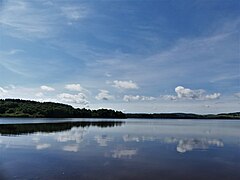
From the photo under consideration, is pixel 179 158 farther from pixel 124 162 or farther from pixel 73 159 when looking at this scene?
pixel 73 159

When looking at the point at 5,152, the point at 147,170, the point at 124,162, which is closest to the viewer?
the point at 147,170

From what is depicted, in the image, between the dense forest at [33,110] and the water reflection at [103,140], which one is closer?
the water reflection at [103,140]

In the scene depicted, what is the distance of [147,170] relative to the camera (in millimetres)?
16094

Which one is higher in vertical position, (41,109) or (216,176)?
(41,109)

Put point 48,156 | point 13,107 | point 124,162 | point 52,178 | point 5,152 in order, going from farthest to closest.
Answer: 1. point 13,107
2. point 5,152
3. point 48,156
4. point 124,162
5. point 52,178

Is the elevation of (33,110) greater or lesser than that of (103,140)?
greater

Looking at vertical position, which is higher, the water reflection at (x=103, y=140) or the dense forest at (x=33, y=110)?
the dense forest at (x=33, y=110)

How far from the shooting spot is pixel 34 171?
1512 cm

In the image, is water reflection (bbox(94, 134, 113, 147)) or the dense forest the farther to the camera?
the dense forest

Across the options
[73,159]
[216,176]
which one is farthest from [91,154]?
[216,176]

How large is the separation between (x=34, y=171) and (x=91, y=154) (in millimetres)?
6773

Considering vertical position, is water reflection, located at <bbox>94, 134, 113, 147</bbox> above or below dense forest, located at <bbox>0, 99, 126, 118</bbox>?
below

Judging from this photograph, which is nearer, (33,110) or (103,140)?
(103,140)

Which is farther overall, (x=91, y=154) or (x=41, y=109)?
(x=41, y=109)
